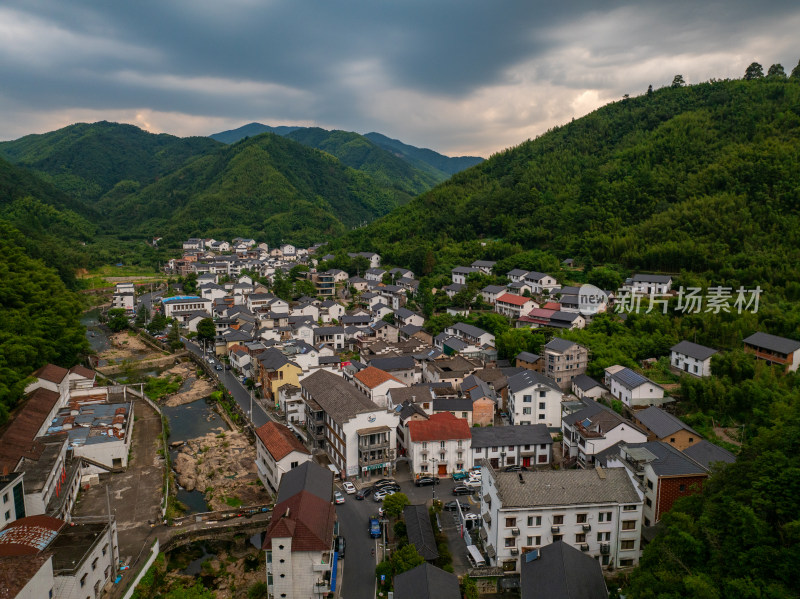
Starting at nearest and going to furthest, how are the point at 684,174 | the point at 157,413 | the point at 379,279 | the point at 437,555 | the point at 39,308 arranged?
the point at 437,555, the point at 157,413, the point at 39,308, the point at 684,174, the point at 379,279

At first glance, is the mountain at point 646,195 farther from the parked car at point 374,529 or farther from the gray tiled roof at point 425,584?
the gray tiled roof at point 425,584

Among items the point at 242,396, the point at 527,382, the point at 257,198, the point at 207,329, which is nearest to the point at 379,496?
the point at 527,382

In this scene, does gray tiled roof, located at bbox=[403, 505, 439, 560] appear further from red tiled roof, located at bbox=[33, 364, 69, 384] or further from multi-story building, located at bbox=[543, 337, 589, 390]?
red tiled roof, located at bbox=[33, 364, 69, 384]

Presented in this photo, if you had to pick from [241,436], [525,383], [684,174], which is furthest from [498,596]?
[684,174]

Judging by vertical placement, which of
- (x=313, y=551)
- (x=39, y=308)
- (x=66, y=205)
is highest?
(x=66, y=205)

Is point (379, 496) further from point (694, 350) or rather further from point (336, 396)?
point (694, 350)

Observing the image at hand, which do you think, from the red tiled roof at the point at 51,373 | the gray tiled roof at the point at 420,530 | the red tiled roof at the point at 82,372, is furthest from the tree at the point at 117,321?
the gray tiled roof at the point at 420,530

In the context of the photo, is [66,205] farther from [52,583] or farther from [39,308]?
[52,583]
